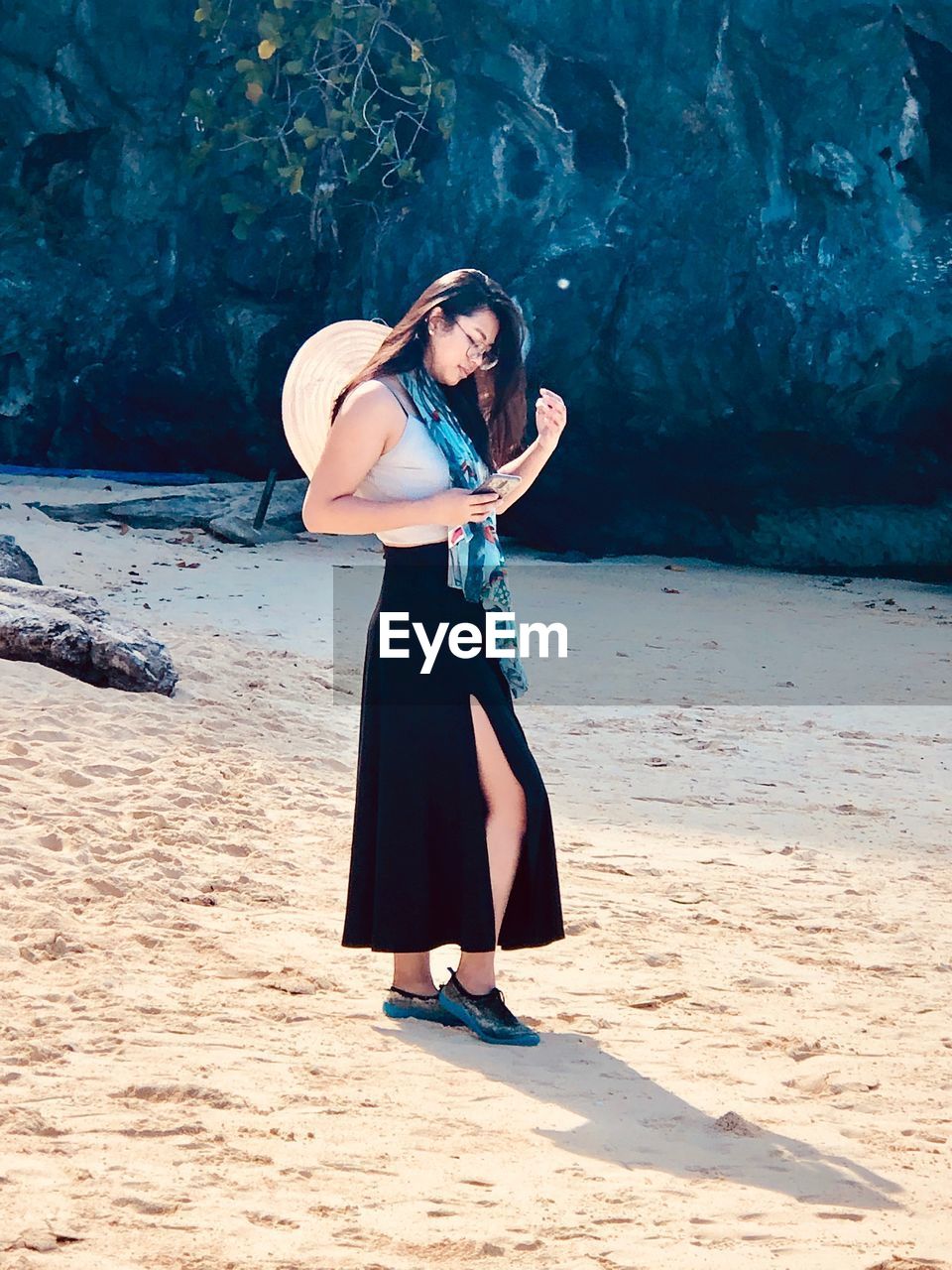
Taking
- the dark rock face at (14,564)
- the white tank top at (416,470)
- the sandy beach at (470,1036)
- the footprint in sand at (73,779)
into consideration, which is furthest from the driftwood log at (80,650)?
the white tank top at (416,470)

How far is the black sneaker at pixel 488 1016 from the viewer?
3.22 m

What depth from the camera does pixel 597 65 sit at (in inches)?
471

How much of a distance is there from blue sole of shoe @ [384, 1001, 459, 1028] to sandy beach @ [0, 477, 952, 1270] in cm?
3

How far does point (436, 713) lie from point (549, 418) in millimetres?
722

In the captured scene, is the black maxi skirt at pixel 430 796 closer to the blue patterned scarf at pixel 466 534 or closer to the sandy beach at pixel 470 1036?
the blue patterned scarf at pixel 466 534

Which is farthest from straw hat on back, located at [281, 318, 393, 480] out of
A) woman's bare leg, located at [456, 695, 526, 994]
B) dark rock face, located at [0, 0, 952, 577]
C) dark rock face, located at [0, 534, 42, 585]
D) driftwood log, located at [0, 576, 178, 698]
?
dark rock face, located at [0, 0, 952, 577]

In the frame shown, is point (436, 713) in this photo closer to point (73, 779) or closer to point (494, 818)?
point (494, 818)

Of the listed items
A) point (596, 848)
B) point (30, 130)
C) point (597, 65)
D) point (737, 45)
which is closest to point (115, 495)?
point (30, 130)

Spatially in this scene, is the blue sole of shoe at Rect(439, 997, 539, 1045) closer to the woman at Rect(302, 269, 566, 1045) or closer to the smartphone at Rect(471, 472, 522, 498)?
the woman at Rect(302, 269, 566, 1045)

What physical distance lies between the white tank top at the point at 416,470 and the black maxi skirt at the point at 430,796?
0.11ft

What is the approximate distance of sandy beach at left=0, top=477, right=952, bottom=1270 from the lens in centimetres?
233

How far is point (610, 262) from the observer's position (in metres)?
12.3

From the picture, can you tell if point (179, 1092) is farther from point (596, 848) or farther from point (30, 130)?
point (30, 130)

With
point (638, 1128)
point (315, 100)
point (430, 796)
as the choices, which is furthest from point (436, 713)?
point (315, 100)
